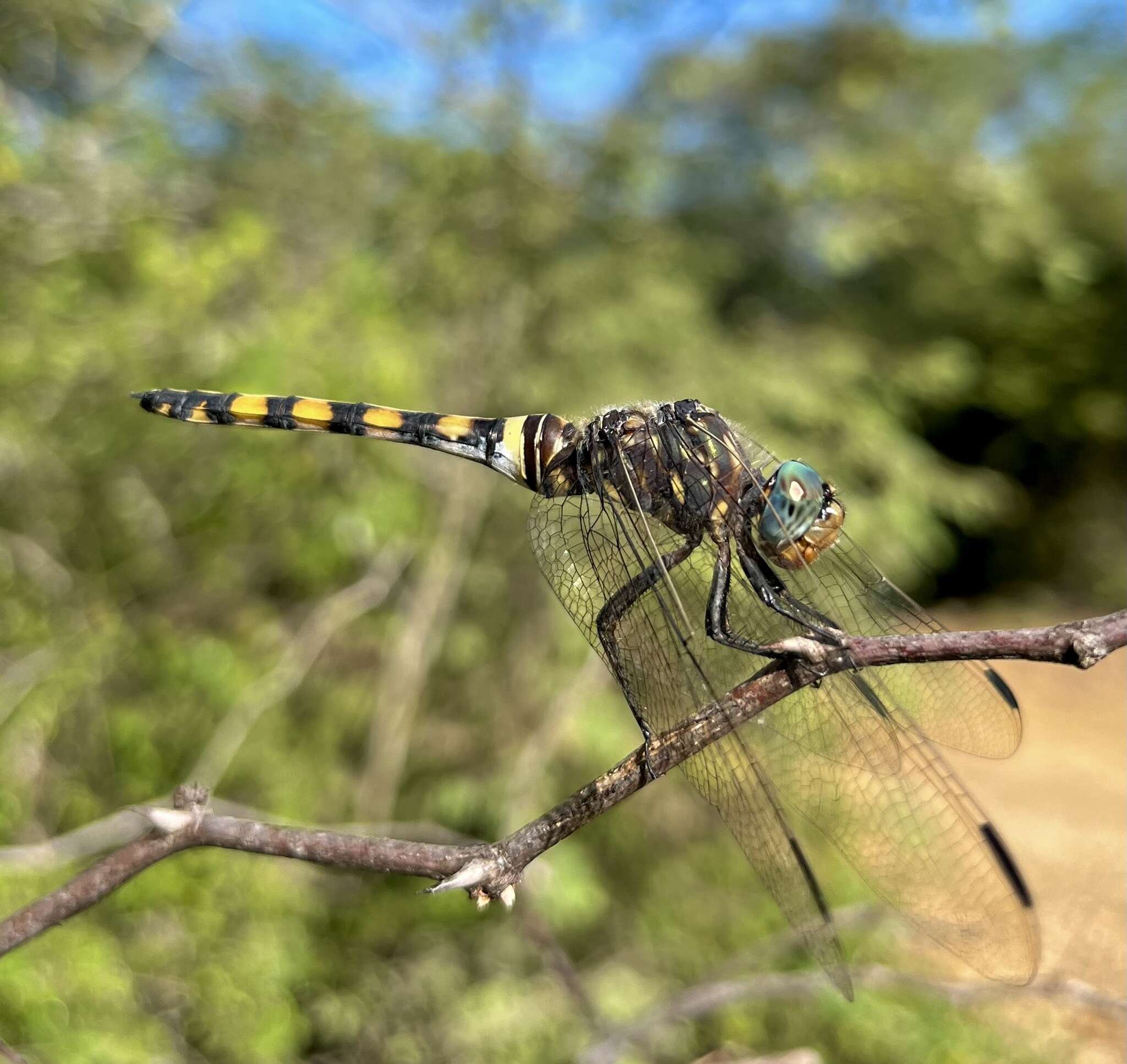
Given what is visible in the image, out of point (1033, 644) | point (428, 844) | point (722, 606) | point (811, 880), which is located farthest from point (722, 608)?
point (428, 844)

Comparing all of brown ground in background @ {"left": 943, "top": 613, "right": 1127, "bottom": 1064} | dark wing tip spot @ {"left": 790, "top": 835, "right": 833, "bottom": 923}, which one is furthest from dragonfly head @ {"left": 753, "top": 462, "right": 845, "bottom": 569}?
brown ground in background @ {"left": 943, "top": 613, "right": 1127, "bottom": 1064}

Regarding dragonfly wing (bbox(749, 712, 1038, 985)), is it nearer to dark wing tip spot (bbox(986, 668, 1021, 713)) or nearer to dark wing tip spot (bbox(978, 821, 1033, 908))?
dark wing tip spot (bbox(978, 821, 1033, 908))

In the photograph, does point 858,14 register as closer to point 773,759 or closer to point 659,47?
point 659,47

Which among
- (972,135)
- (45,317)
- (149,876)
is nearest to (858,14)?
(972,135)

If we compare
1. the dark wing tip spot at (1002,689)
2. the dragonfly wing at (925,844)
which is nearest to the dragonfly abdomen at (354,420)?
the dragonfly wing at (925,844)

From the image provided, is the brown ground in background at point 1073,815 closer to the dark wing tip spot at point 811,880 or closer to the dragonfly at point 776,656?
the dragonfly at point 776,656

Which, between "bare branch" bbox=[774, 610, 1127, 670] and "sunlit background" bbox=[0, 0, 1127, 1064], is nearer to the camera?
"bare branch" bbox=[774, 610, 1127, 670]
